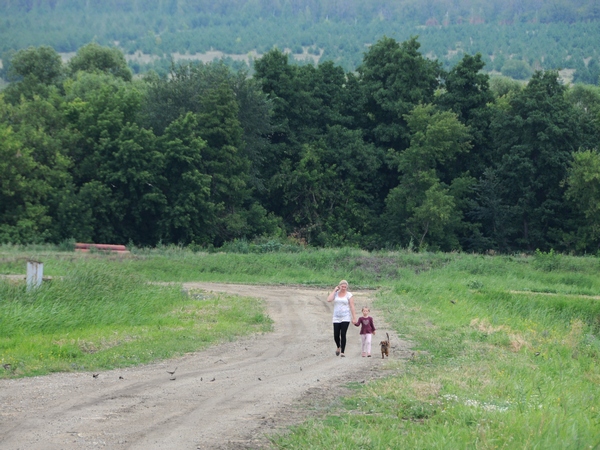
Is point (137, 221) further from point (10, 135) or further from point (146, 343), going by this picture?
point (146, 343)

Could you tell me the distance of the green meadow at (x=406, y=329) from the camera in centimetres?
1232

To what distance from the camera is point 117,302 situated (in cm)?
2464

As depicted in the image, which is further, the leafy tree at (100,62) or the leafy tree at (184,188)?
the leafy tree at (100,62)

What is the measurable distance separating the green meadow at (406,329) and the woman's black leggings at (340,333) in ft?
4.99

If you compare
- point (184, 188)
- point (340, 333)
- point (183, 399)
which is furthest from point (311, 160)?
point (183, 399)

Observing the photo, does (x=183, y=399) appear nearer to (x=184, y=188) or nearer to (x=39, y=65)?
(x=184, y=188)

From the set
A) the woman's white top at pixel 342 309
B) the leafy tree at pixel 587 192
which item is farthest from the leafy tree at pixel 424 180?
the woman's white top at pixel 342 309

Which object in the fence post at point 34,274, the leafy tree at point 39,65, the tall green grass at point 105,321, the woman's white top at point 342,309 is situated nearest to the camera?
the tall green grass at point 105,321

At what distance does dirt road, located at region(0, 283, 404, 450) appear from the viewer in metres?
Answer: 11.7

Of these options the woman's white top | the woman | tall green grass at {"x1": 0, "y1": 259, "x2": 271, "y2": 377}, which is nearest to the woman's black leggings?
the woman

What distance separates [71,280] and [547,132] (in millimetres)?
41264

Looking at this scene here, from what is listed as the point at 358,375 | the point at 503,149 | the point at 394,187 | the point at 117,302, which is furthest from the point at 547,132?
the point at 358,375

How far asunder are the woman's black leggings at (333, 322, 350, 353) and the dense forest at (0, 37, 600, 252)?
32.9 metres

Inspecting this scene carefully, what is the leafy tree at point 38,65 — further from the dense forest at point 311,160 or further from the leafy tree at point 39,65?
the dense forest at point 311,160
